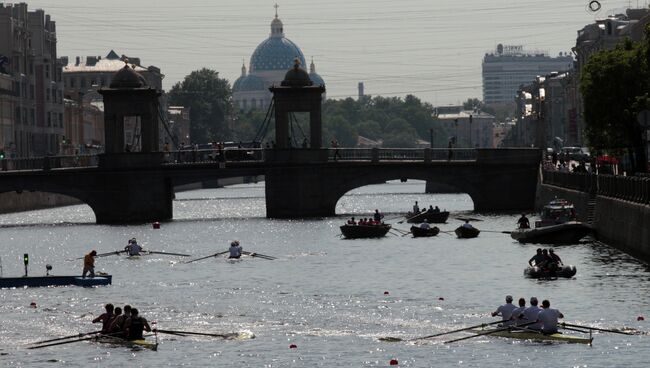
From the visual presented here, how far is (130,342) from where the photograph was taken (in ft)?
246

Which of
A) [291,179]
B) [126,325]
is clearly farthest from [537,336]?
[291,179]

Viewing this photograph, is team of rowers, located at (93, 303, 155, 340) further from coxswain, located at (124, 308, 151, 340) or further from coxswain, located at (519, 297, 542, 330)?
coxswain, located at (519, 297, 542, 330)

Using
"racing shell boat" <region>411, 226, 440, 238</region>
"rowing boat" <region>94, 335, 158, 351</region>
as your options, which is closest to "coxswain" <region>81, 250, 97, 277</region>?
"rowing boat" <region>94, 335, 158, 351</region>

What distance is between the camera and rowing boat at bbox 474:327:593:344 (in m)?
72.6

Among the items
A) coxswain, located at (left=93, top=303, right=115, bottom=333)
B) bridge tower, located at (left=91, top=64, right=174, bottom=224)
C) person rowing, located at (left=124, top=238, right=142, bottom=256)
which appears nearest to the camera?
coxswain, located at (left=93, top=303, right=115, bottom=333)

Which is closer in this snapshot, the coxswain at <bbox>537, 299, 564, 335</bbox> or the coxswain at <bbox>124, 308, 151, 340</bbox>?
the coxswain at <bbox>537, 299, 564, 335</bbox>

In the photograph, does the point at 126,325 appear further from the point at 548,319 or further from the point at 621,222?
the point at 621,222

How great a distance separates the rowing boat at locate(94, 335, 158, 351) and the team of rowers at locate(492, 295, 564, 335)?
41.8ft

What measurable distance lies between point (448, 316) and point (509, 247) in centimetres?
4060

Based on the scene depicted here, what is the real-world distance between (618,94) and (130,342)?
212 feet

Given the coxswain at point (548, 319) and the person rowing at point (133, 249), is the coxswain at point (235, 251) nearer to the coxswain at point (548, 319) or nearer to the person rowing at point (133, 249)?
the person rowing at point (133, 249)

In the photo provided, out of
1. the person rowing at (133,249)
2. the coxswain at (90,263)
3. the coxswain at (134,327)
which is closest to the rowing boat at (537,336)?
the coxswain at (134,327)

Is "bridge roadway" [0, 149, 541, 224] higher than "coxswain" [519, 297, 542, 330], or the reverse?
"bridge roadway" [0, 149, 541, 224]

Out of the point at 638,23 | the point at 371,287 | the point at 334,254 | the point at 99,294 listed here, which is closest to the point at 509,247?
the point at 334,254
